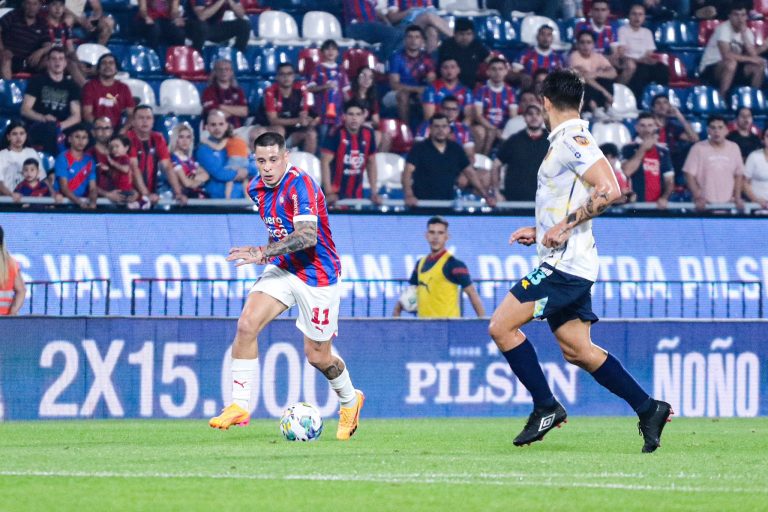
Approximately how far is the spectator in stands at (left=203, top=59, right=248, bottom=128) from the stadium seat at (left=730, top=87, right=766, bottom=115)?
6997 millimetres

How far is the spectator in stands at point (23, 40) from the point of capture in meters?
18.4

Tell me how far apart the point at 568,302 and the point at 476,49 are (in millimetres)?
11566

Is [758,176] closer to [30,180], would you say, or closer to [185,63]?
[185,63]

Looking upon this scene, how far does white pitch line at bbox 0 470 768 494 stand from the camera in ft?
22.7

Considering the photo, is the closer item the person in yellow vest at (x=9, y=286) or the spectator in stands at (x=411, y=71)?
the person in yellow vest at (x=9, y=286)

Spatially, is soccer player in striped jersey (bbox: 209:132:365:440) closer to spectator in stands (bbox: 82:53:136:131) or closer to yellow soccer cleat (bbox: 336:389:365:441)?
yellow soccer cleat (bbox: 336:389:365:441)

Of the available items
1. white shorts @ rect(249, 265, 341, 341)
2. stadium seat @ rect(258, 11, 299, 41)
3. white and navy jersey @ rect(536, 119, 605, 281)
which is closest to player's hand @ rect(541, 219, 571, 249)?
white and navy jersey @ rect(536, 119, 605, 281)

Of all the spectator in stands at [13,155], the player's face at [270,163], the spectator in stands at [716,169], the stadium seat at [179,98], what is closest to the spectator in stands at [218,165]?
the stadium seat at [179,98]

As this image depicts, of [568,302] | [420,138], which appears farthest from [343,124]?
[568,302]

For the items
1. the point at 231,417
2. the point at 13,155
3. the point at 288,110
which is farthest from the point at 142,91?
the point at 231,417

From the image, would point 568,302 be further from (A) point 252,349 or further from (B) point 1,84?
(B) point 1,84

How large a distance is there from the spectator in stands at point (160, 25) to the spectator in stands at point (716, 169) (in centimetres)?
683

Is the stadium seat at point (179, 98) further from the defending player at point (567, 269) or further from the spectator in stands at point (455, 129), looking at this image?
the defending player at point (567, 269)

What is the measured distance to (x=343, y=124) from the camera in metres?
17.9
